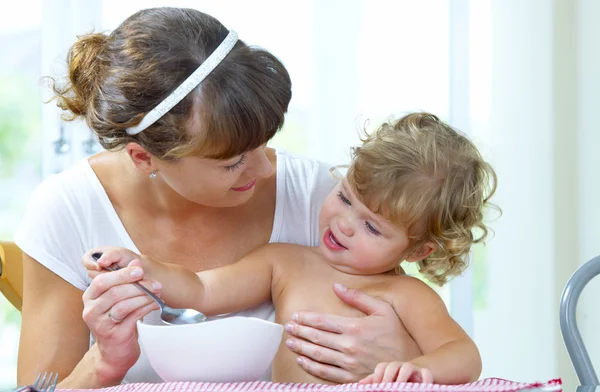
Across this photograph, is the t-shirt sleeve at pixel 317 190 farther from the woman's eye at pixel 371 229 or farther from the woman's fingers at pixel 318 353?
the woman's fingers at pixel 318 353

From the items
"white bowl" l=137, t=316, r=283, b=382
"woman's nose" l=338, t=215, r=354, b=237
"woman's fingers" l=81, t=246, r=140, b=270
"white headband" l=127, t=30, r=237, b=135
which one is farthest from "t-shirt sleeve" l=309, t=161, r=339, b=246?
"white bowl" l=137, t=316, r=283, b=382

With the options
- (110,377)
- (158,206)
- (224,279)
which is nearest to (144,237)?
(158,206)

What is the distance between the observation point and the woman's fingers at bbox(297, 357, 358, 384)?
1311 mm

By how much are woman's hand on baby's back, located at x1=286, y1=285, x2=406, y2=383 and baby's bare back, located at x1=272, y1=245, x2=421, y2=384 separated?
1.8 inches

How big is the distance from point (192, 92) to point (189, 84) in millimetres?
15

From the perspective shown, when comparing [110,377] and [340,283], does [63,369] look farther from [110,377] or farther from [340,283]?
[340,283]

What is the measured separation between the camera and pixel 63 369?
58.1 inches

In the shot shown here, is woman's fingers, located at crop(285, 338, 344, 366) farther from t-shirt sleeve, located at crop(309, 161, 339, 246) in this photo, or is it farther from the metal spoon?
t-shirt sleeve, located at crop(309, 161, 339, 246)

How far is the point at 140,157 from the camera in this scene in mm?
1486

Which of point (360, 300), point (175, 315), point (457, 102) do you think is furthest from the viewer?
point (457, 102)

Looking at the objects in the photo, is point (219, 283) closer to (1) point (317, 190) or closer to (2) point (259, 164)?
(2) point (259, 164)

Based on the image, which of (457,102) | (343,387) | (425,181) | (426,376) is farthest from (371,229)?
(457,102)

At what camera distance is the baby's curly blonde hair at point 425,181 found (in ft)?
4.75

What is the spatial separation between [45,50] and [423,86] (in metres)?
1.62
